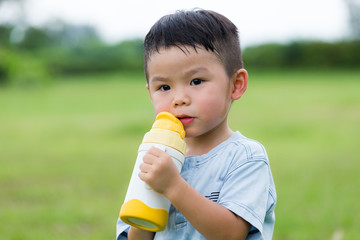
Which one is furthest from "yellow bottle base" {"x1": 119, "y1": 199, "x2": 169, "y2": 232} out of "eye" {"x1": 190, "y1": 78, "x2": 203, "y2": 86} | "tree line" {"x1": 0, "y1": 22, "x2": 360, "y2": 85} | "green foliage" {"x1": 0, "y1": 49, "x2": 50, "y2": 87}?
"tree line" {"x1": 0, "y1": 22, "x2": 360, "y2": 85}

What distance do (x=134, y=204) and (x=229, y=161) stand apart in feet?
1.38

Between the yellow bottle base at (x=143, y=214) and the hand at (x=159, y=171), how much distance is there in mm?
78

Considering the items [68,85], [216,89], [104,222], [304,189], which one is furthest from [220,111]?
[68,85]

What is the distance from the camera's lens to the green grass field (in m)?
4.37

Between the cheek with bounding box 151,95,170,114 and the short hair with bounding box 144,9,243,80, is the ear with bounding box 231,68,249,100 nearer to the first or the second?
the short hair with bounding box 144,9,243,80

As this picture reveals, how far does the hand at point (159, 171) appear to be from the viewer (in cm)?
179

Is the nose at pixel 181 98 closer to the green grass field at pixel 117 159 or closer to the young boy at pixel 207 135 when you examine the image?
the young boy at pixel 207 135

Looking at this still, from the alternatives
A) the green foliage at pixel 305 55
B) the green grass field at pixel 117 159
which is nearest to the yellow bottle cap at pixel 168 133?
the green grass field at pixel 117 159

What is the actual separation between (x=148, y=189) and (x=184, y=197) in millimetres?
133

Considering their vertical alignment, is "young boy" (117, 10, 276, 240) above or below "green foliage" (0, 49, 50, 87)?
below

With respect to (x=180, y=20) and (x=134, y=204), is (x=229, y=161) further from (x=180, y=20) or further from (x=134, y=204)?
(x=180, y=20)

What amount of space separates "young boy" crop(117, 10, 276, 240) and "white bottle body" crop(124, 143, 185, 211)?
1.8 inches

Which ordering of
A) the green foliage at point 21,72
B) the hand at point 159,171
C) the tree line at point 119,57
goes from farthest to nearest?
the tree line at point 119,57
the green foliage at point 21,72
the hand at point 159,171

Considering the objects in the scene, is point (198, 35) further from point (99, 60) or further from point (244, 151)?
point (99, 60)
